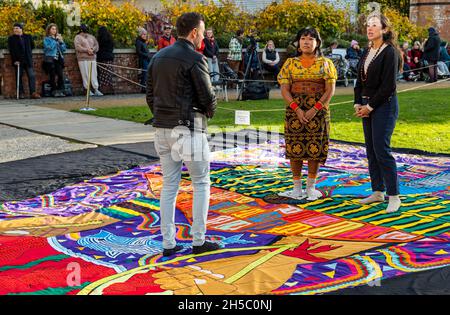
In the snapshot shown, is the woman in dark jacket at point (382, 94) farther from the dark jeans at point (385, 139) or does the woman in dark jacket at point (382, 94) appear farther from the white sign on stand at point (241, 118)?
the white sign on stand at point (241, 118)

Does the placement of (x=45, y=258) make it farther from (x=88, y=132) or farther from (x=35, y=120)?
(x=35, y=120)

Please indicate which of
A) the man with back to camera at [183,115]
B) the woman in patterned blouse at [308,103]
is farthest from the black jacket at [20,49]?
the man with back to camera at [183,115]

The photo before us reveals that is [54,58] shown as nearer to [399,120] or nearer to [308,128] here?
[399,120]

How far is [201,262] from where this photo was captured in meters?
5.05

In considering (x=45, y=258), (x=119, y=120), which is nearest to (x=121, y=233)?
(x=45, y=258)

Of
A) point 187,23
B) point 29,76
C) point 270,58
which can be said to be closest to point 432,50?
point 270,58

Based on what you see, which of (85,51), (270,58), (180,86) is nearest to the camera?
(180,86)

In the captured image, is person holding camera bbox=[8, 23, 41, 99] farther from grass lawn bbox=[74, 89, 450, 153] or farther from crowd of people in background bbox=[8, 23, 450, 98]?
grass lawn bbox=[74, 89, 450, 153]

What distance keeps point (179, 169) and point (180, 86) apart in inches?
26.5

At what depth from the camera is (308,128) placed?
690 cm

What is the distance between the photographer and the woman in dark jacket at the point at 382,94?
21.0 ft

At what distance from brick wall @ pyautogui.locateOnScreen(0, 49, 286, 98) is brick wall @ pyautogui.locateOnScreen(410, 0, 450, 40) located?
16.3 metres

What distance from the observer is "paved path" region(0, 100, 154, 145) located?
Answer: 11.3 m
